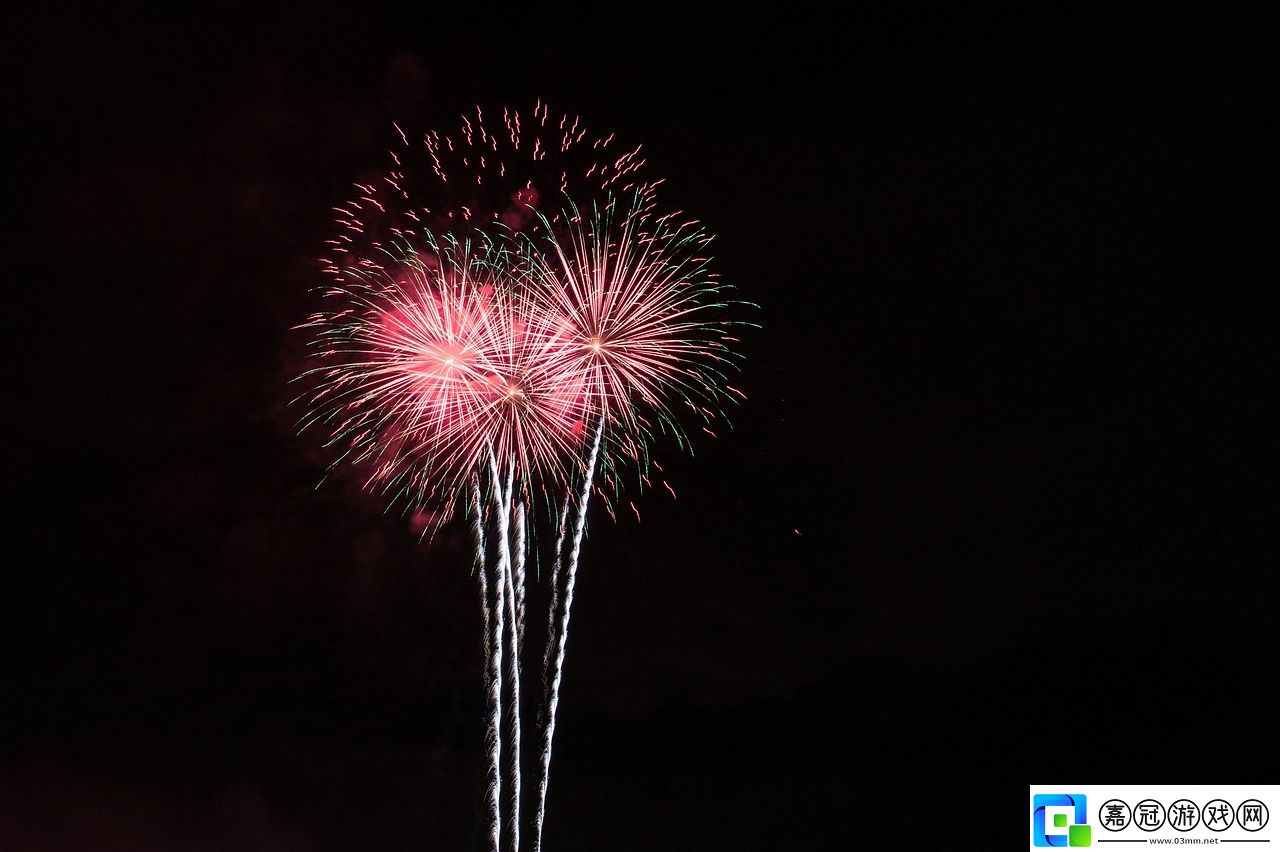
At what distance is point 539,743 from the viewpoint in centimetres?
1905

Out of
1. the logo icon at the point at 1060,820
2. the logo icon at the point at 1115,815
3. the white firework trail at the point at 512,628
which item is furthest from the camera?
the logo icon at the point at 1060,820

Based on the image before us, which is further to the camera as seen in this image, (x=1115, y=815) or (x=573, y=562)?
(x=1115, y=815)

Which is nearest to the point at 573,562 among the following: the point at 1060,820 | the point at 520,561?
the point at 520,561

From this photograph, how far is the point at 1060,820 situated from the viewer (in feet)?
77.6

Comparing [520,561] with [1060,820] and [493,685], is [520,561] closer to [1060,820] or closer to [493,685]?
[493,685]

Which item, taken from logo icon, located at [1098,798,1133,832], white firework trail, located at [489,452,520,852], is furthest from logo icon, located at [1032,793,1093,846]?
white firework trail, located at [489,452,520,852]

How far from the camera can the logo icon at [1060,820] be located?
76.9 feet

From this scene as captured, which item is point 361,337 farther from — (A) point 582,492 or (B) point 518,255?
(A) point 582,492

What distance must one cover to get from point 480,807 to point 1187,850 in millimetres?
15561

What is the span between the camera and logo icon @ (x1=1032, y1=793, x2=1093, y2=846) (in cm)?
2344

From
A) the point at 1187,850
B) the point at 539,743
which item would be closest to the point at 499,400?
the point at 539,743

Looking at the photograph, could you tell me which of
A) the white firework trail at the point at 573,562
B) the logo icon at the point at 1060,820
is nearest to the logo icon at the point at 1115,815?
the logo icon at the point at 1060,820

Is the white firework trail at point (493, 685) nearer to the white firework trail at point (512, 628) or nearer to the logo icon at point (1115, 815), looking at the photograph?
the white firework trail at point (512, 628)

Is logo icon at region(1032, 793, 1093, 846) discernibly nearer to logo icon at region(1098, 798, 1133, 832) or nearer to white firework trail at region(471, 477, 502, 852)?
logo icon at region(1098, 798, 1133, 832)
